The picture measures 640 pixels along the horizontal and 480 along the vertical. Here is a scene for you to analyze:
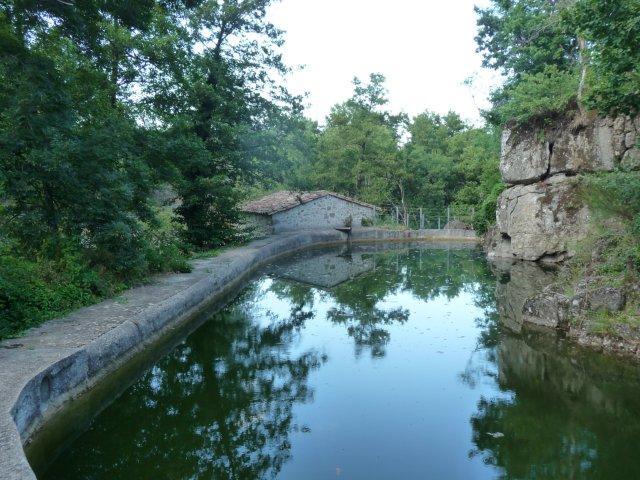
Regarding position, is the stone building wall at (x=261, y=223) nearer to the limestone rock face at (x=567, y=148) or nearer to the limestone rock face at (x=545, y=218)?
the limestone rock face at (x=545, y=218)

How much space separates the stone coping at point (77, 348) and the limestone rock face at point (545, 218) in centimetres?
1208

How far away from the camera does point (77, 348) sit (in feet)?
21.6

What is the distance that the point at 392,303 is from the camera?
13078 millimetres

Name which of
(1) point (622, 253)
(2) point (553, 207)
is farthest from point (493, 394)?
(2) point (553, 207)

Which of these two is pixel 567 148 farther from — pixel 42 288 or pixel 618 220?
pixel 42 288

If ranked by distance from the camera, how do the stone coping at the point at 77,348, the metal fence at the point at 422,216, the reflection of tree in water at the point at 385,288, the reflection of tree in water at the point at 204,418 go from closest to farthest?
the stone coping at the point at 77,348, the reflection of tree in water at the point at 204,418, the reflection of tree in water at the point at 385,288, the metal fence at the point at 422,216

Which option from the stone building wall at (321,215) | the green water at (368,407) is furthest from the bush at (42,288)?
the stone building wall at (321,215)

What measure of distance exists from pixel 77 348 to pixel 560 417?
20.3ft

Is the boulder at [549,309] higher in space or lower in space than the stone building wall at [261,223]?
lower

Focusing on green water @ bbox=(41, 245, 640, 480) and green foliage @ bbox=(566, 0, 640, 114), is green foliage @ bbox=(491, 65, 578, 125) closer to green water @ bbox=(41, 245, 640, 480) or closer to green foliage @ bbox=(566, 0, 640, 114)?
green foliage @ bbox=(566, 0, 640, 114)

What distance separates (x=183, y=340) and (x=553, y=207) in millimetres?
14292

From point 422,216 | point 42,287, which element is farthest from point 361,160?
point 42,287

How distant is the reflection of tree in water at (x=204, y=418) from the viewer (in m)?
5.06

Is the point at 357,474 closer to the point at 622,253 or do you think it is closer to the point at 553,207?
the point at 622,253
